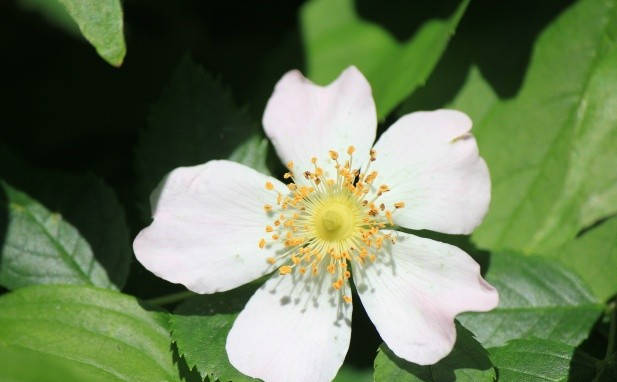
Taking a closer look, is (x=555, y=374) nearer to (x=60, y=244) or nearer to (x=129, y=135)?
(x=60, y=244)

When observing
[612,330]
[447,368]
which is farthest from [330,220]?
[612,330]

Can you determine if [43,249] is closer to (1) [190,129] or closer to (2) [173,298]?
(2) [173,298]

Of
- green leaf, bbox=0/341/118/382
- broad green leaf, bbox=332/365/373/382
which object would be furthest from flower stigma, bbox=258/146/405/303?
green leaf, bbox=0/341/118/382

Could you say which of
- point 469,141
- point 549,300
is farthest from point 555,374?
point 469,141

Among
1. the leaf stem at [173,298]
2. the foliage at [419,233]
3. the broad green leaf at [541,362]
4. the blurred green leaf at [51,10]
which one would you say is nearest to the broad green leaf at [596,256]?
the foliage at [419,233]

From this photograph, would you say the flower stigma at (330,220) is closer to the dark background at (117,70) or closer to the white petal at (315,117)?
the white petal at (315,117)
